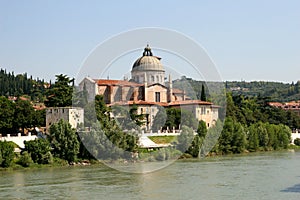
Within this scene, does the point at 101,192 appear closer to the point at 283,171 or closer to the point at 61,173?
the point at 61,173

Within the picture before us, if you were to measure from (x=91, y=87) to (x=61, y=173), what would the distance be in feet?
41.5

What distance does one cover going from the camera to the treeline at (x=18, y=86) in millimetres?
53516

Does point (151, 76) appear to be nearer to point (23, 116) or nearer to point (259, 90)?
point (23, 116)

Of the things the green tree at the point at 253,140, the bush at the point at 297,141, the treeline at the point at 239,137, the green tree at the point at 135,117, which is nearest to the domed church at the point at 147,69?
the green tree at the point at 135,117

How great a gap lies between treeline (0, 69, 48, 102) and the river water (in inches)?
1291

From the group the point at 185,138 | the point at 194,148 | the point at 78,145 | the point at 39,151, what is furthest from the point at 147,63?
the point at 39,151

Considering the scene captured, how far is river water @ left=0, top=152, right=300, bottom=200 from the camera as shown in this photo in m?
13.8

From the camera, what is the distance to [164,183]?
15.8 meters

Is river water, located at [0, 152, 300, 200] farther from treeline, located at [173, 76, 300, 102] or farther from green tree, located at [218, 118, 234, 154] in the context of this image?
treeline, located at [173, 76, 300, 102]

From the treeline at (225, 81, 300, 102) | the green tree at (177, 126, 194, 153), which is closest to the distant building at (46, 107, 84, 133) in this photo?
the green tree at (177, 126, 194, 153)

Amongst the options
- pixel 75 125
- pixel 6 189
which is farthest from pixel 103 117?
pixel 6 189

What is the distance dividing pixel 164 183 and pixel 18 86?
139ft

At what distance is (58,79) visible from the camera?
103ft

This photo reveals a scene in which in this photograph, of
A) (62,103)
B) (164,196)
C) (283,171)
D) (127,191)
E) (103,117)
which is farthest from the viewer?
(62,103)
